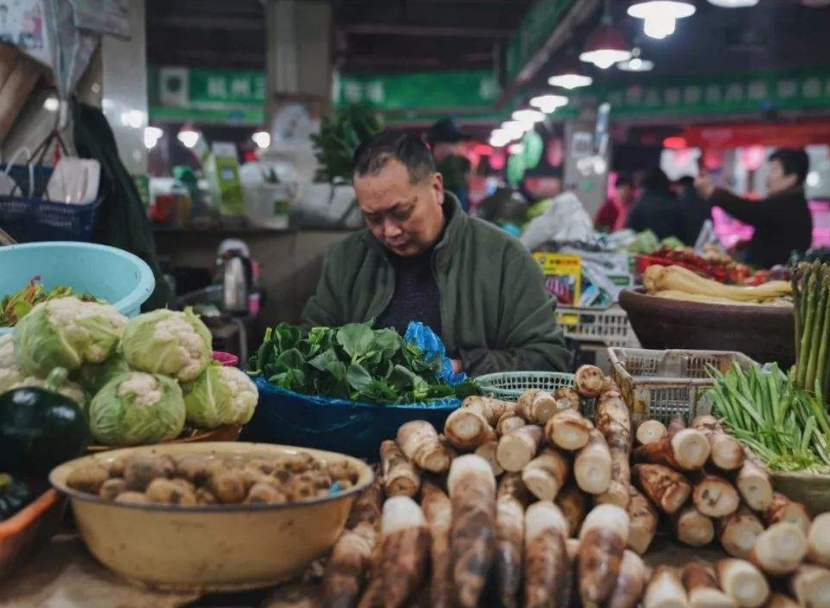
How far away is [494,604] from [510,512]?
171 mm

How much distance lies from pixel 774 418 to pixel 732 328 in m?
0.95

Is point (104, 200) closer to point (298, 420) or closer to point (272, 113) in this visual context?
point (298, 420)

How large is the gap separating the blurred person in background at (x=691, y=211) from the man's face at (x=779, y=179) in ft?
7.78

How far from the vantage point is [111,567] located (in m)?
1.43

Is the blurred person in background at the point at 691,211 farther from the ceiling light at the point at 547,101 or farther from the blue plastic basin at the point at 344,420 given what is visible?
the blue plastic basin at the point at 344,420

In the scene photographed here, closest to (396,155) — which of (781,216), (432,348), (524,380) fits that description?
(432,348)

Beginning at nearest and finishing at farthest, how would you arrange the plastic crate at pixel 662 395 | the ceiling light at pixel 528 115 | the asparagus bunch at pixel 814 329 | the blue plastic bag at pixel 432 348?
1. the plastic crate at pixel 662 395
2. the asparagus bunch at pixel 814 329
3. the blue plastic bag at pixel 432 348
4. the ceiling light at pixel 528 115

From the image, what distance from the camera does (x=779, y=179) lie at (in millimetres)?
7527

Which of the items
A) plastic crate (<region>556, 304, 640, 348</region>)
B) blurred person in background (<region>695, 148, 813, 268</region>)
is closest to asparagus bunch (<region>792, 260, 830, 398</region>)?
plastic crate (<region>556, 304, 640, 348</region>)

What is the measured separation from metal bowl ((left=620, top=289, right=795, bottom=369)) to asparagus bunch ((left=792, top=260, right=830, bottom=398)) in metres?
0.59

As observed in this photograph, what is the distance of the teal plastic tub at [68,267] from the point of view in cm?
257

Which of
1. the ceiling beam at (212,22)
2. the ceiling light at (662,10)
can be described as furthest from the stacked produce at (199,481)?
the ceiling beam at (212,22)

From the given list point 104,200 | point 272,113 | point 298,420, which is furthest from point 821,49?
point 298,420

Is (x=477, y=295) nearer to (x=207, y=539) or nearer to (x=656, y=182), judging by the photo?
(x=207, y=539)
